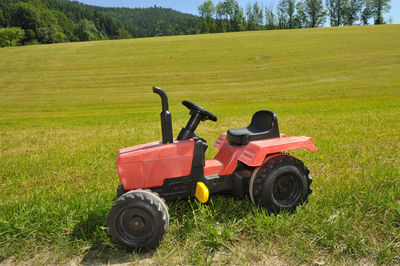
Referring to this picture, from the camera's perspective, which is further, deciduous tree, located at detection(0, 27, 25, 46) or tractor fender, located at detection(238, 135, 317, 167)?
deciduous tree, located at detection(0, 27, 25, 46)

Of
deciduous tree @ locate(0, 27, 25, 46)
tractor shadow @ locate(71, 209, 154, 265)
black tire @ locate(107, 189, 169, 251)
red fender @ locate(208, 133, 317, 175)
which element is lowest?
tractor shadow @ locate(71, 209, 154, 265)

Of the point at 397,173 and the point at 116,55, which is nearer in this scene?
the point at 397,173

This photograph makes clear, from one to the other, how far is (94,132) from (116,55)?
105ft

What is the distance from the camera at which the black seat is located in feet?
12.1

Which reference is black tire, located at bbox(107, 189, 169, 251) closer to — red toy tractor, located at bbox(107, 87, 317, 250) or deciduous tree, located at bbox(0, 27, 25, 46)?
red toy tractor, located at bbox(107, 87, 317, 250)

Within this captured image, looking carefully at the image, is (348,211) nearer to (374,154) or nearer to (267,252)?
(267,252)

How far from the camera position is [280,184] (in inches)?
143

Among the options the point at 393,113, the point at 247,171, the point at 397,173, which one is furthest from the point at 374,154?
the point at 393,113

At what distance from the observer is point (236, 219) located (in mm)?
3498

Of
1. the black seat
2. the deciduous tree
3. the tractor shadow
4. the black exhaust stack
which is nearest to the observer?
the tractor shadow

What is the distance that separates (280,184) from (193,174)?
1.01 meters

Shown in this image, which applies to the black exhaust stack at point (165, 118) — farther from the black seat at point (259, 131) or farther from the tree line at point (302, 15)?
the tree line at point (302, 15)

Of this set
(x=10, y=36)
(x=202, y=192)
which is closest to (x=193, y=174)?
(x=202, y=192)

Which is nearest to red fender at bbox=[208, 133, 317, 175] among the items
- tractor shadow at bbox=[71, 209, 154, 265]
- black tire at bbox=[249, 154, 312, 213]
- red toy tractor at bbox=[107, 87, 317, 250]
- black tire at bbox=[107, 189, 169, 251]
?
A: red toy tractor at bbox=[107, 87, 317, 250]
